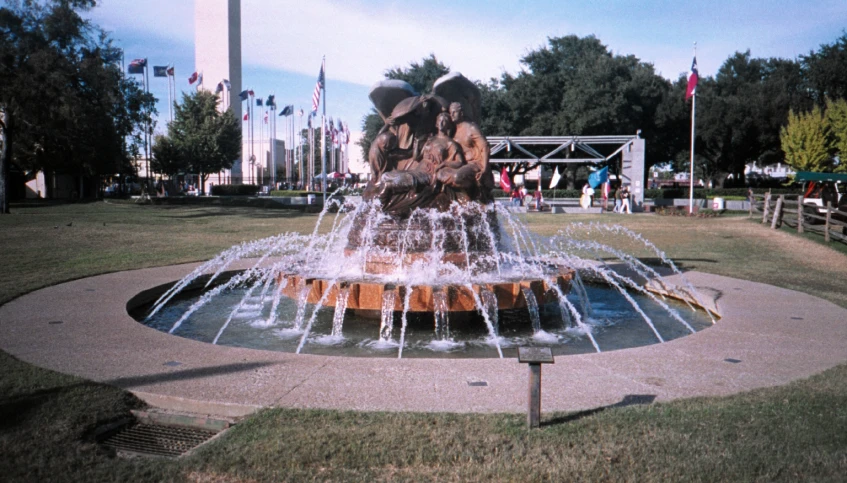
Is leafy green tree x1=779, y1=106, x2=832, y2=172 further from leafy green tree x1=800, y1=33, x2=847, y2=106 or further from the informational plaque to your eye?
the informational plaque

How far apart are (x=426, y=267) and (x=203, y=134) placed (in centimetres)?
4920

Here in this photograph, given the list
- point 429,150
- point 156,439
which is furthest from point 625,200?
point 156,439

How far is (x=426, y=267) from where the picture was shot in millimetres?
9297

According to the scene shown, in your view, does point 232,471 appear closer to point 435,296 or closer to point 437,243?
point 435,296

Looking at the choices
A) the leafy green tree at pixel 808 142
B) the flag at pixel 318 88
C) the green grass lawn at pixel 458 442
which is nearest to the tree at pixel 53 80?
the flag at pixel 318 88

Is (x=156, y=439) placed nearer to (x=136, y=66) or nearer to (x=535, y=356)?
(x=535, y=356)

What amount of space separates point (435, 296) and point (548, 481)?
14.2 feet

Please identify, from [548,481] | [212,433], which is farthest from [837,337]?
[212,433]

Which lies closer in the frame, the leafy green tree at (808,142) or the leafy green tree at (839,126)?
the leafy green tree at (839,126)

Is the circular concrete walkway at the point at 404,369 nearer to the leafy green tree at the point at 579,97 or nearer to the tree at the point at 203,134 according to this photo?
the leafy green tree at the point at 579,97

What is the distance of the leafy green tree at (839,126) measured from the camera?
45.2 m

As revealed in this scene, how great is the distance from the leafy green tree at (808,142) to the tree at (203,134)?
147 ft

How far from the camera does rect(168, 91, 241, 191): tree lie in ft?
177

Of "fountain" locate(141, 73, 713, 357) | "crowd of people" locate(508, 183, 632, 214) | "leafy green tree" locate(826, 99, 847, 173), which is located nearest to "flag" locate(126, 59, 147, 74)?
"crowd of people" locate(508, 183, 632, 214)
